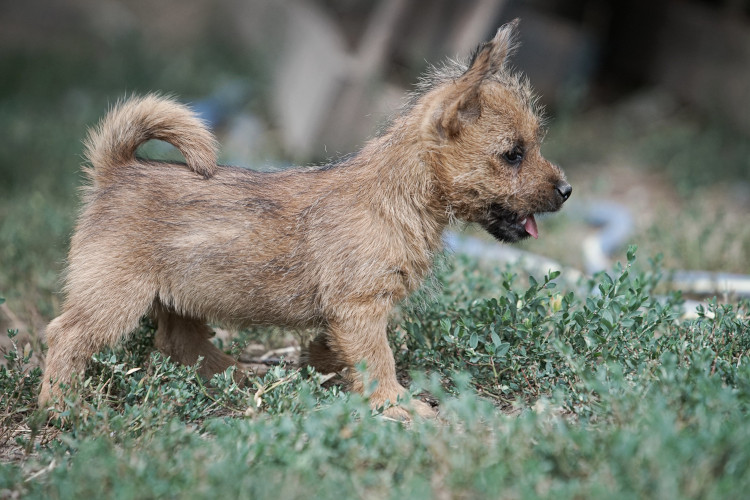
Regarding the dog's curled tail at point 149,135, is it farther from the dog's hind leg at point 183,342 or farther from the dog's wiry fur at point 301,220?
the dog's hind leg at point 183,342

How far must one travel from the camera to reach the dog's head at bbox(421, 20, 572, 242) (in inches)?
152

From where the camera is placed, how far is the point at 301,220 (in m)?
3.94

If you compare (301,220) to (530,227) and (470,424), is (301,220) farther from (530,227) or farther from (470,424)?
(470,424)

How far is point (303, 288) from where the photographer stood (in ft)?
12.8

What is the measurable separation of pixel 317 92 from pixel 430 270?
4988 millimetres

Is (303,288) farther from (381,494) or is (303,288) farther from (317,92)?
(317,92)

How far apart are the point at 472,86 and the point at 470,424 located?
169 cm

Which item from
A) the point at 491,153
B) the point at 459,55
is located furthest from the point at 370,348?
the point at 459,55

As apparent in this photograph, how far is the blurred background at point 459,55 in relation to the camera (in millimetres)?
6527

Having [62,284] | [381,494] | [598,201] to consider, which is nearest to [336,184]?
[62,284]

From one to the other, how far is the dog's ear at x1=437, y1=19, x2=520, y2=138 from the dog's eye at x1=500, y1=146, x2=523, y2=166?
244mm

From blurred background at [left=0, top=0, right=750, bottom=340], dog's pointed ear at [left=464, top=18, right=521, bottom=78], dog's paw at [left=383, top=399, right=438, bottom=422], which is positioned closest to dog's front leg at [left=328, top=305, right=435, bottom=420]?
dog's paw at [left=383, top=399, right=438, bottom=422]

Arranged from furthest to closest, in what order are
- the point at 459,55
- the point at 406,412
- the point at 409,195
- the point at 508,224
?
the point at 459,55, the point at 508,224, the point at 409,195, the point at 406,412

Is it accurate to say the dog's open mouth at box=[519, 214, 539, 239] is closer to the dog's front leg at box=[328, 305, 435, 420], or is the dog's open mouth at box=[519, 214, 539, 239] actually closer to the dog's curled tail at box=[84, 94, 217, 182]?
the dog's front leg at box=[328, 305, 435, 420]
